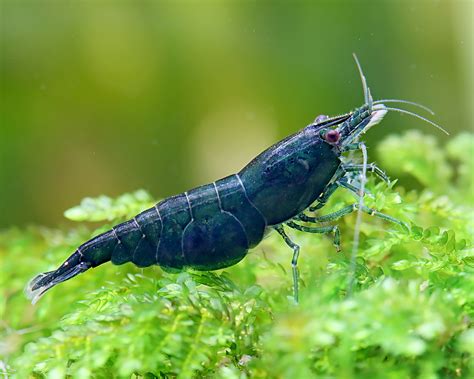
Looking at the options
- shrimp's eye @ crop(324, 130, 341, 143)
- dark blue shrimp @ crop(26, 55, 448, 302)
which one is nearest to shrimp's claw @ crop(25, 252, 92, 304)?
dark blue shrimp @ crop(26, 55, 448, 302)

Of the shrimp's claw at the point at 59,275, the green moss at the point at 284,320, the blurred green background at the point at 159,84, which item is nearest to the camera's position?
the green moss at the point at 284,320

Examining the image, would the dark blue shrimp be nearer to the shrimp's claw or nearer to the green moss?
the shrimp's claw

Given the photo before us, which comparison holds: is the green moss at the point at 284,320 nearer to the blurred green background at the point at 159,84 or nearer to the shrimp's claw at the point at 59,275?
the shrimp's claw at the point at 59,275

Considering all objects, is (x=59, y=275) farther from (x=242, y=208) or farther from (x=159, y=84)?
(x=159, y=84)

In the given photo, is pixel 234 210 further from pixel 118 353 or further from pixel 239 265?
pixel 118 353

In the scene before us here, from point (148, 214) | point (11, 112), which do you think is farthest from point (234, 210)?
point (11, 112)

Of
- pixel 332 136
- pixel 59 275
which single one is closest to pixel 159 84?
pixel 59 275

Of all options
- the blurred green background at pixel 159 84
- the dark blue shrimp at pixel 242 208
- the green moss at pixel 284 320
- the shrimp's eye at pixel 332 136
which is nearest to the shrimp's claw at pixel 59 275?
the dark blue shrimp at pixel 242 208
